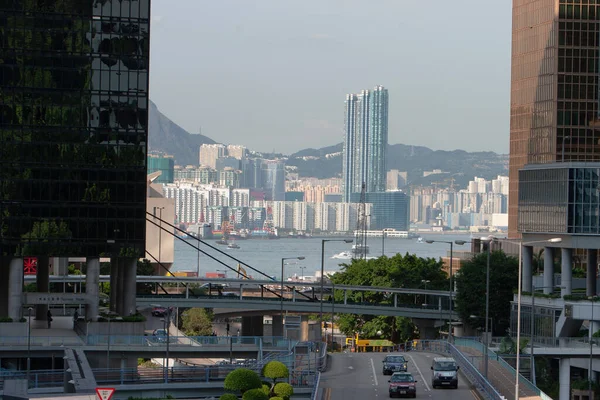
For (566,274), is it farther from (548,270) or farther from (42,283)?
(42,283)

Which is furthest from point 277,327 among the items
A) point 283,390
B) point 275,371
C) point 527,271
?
point 283,390

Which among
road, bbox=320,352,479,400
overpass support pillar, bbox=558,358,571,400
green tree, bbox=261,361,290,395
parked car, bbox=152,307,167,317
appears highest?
green tree, bbox=261,361,290,395

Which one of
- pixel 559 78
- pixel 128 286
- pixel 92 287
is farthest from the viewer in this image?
pixel 559 78

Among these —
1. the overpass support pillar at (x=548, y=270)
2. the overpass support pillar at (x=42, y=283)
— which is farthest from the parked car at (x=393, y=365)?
the overpass support pillar at (x=42, y=283)

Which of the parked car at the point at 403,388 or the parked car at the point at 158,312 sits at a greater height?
the parked car at the point at 403,388

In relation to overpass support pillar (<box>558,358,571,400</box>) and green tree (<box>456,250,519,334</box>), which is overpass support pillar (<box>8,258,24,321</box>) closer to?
overpass support pillar (<box>558,358,571,400</box>)

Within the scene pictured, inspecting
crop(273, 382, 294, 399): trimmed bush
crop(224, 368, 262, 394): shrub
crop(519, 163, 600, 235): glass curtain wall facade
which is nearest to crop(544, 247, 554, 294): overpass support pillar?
crop(519, 163, 600, 235): glass curtain wall facade

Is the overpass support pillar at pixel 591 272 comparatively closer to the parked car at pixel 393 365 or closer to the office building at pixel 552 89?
the office building at pixel 552 89
